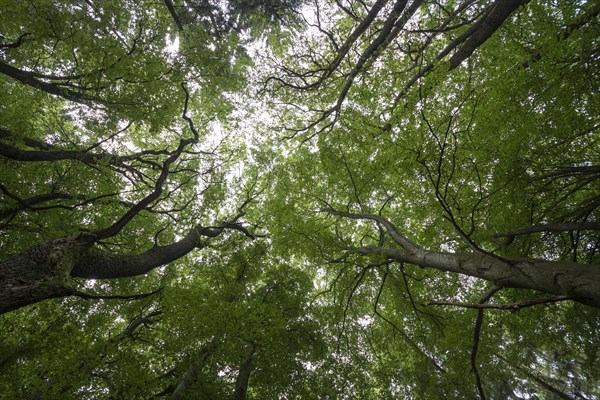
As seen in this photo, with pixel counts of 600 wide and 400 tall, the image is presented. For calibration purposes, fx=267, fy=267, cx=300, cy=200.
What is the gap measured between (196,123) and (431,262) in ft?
24.9

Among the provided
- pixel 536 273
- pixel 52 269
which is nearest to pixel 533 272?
pixel 536 273

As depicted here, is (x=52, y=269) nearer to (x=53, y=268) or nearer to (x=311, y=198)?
(x=53, y=268)

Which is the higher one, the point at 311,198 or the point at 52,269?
the point at 311,198

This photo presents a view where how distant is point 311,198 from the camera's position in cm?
662

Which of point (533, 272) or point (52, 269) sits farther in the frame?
point (52, 269)

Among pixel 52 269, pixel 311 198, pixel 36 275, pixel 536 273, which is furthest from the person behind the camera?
pixel 311 198

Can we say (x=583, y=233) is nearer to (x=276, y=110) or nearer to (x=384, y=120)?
(x=384, y=120)

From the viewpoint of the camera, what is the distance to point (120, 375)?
4.72 metres

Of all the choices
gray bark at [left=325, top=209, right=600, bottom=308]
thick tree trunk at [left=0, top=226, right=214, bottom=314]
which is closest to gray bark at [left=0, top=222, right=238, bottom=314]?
thick tree trunk at [left=0, top=226, right=214, bottom=314]

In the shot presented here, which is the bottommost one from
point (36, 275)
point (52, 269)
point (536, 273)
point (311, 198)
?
point (36, 275)

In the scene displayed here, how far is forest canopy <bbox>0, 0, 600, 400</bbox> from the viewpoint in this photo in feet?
11.6

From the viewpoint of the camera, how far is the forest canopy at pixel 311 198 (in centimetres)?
353

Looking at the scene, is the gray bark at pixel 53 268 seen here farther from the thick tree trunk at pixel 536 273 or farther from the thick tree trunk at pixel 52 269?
the thick tree trunk at pixel 536 273

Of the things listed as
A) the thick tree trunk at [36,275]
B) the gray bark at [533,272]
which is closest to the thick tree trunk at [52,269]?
the thick tree trunk at [36,275]
